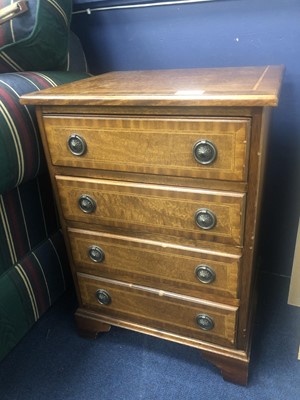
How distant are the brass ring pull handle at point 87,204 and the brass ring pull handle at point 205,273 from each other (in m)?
0.27

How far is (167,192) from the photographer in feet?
2.47

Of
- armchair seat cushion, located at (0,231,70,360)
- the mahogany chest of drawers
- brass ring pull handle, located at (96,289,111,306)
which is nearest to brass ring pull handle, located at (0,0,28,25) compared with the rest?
the mahogany chest of drawers

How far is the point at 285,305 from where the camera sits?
1166mm

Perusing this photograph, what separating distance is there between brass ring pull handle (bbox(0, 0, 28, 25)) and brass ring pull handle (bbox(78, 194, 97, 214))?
1.47 feet

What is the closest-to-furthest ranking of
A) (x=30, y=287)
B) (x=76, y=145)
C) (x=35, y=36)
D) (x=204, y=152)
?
(x=204, y=152), (x=76, y=145), (x=35, y=36), (x=30, y=287)

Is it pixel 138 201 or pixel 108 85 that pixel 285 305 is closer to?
pixel 138 201

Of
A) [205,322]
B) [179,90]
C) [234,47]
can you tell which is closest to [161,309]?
[205,322]

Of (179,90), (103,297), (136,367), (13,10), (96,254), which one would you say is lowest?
(136,367)

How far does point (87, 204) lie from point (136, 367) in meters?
0.48

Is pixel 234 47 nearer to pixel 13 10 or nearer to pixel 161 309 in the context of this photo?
pixel 13 10

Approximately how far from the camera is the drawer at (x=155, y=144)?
2.15 feet

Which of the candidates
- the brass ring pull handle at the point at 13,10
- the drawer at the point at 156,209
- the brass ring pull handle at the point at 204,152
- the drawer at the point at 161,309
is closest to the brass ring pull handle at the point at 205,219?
the drawer at the point at 156,209

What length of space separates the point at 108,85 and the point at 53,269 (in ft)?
1.83

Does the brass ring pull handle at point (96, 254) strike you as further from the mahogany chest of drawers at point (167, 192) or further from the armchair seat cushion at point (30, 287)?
the armchair seat cushion at point (30, 287)
